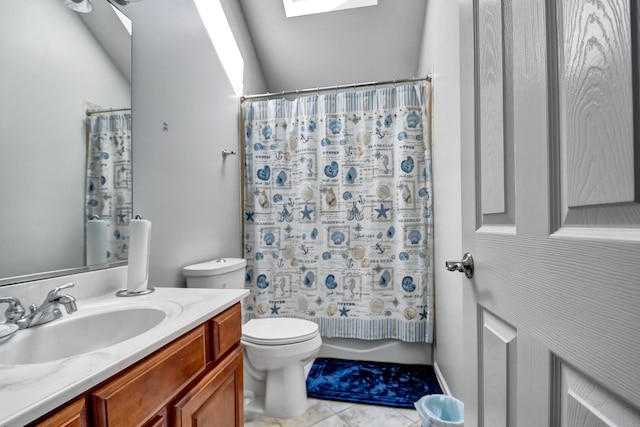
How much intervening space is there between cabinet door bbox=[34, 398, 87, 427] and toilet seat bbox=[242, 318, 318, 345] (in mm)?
1050

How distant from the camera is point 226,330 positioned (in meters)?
0.99

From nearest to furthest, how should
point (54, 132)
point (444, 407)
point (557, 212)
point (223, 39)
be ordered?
point (557, 212) < point (54, 132) < point (444, 407) < point (223, 39)

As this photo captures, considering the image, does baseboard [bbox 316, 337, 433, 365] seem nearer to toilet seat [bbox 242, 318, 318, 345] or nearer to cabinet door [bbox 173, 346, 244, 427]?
toilet seat [bbox 242, 318, 318, 345]

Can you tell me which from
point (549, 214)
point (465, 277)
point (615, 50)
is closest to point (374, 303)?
point (465, 277)

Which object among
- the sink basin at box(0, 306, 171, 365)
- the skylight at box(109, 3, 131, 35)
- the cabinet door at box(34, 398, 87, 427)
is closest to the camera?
the cabinet door at box(34, 398, 87, 427)

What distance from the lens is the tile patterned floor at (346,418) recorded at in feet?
4.92

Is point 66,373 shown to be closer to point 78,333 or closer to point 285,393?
point 78,333

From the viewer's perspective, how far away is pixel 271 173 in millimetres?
2225

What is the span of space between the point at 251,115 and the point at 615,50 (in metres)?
2.14

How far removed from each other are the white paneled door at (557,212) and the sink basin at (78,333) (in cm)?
87

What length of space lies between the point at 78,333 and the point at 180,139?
1051mm

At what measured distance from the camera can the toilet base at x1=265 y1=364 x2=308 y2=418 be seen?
61.7 inches

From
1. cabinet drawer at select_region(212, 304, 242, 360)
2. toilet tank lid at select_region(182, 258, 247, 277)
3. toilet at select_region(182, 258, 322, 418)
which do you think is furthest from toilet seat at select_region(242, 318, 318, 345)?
cabinet drawer at select_region(212, 304, 242, 360)

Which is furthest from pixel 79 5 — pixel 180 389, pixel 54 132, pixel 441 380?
pixel 441 380
